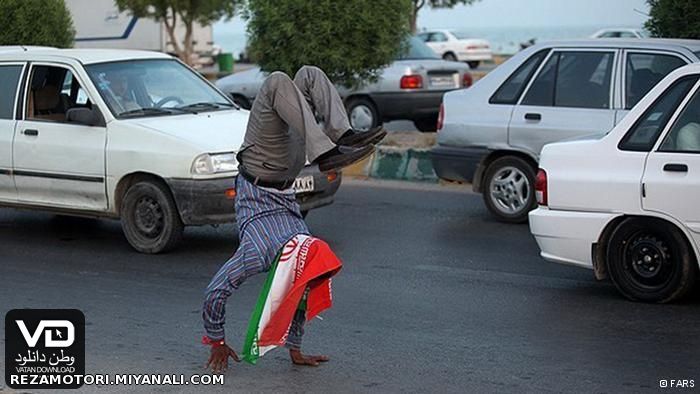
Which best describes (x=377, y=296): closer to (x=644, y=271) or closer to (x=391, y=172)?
(x=644, y=271)

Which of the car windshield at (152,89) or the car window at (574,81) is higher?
the car window at (574,81)

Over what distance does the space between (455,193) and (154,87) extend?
3993 millimetres

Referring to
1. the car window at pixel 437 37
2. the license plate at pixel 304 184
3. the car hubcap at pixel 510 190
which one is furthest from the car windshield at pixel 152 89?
the car window at pixel 437 37

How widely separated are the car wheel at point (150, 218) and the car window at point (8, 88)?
1522 mm

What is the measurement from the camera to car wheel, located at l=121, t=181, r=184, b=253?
1008 centimetres

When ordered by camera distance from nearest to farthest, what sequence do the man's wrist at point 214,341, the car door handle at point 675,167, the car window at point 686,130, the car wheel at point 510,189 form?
the man's wrist at point 214,341, the car door handle at point 675,167, the car window at point 686,130, the car wheel at point 510,189

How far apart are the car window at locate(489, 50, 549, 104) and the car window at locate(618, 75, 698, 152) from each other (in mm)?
3231

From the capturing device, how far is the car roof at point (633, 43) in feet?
34.8

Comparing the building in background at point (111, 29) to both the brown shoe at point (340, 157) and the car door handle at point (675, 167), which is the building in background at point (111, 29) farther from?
the brown shoe at point (340, 157)

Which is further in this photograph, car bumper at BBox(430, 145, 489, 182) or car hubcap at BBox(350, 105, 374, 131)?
car hubcap at BBox(350, 105, 374, 131)

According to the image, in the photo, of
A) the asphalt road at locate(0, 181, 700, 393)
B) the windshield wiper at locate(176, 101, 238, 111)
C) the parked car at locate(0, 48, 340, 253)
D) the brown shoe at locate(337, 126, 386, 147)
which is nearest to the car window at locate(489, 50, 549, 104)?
the asphalt road at locate(0, 181, 700, 393)

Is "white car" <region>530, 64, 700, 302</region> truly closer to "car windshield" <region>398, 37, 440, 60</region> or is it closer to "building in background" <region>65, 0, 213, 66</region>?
"car windshield" <region>398, 37, 440, 60</region>

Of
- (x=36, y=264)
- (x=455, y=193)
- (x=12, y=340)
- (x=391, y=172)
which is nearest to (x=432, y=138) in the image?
(x=391, y=172)

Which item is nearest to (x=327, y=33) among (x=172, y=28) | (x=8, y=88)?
(x=8, y=88)
